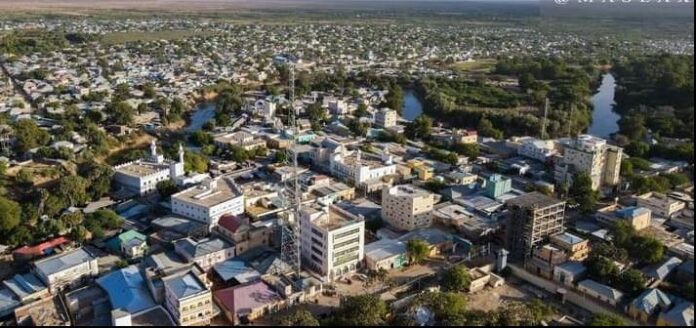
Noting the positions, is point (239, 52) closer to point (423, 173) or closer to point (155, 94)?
point (155, 94)

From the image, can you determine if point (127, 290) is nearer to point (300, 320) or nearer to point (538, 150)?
point (300, 320)

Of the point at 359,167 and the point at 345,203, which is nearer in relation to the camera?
the point at 345,203

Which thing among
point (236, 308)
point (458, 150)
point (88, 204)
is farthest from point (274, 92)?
point (236, 308)

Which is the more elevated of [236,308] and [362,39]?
[362,39]

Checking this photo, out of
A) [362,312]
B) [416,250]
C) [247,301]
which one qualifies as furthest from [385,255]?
[247,301]

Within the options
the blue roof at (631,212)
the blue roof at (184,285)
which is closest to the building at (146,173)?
Result: the blue roof at (184,285)

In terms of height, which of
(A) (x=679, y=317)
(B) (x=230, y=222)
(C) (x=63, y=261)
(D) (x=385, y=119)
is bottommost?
(A) (x=679, y=317)

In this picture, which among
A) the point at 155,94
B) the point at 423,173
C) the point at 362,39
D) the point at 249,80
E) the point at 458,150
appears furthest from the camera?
the point at 362,39
